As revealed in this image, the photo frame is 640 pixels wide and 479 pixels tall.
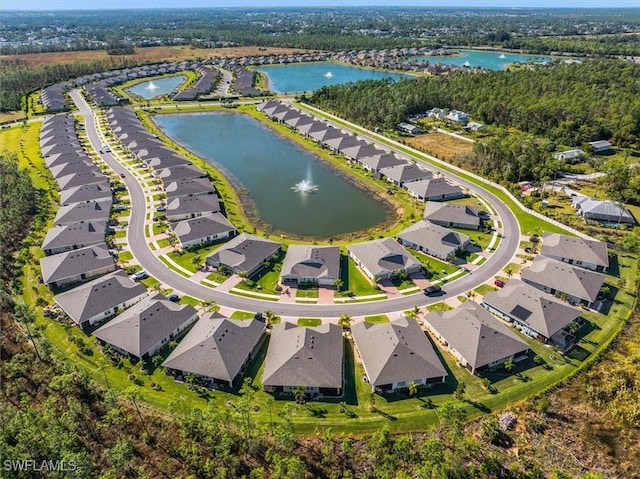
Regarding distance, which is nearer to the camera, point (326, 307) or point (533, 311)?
point (533, 311)

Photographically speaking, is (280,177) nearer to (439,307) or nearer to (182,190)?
(182,190)

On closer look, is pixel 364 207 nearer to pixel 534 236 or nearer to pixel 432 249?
pixel 432 249

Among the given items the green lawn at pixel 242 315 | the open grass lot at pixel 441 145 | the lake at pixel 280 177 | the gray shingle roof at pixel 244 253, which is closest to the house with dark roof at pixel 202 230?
the gray shingle roof at pixel 244 253

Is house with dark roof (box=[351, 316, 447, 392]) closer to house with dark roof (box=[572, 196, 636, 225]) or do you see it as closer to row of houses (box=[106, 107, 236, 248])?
row of houses (box=[106, 107, 236, 248])

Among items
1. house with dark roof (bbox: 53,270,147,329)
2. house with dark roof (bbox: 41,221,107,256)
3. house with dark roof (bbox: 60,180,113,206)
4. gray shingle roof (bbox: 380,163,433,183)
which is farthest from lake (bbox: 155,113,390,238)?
house with dark roof (bbox: 41,221,107,256)

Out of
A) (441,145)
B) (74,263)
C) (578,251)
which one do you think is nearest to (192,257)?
(74,263)

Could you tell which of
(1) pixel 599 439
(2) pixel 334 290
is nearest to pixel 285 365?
(2) pixel 334 290

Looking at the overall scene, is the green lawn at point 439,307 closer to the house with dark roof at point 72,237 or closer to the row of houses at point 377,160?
the row of houses at point 377,160
